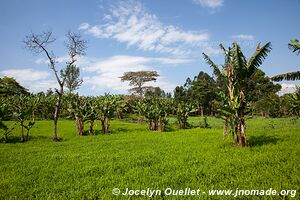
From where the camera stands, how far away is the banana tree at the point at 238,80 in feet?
49.3

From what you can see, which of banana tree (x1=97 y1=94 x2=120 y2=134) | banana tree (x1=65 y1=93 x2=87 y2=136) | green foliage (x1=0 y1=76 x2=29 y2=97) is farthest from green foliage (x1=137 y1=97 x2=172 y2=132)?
green foliage (x1=0 y1=76 x2=29 y2=97)

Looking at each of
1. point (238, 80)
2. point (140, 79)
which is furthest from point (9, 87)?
point (238, 80)

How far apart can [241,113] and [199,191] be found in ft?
30.6

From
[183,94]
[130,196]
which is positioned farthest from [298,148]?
[183,94]

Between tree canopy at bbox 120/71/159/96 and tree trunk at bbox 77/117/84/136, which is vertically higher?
tree canopy at bbox 120/71/159/96

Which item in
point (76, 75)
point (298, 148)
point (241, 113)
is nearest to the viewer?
point (298, 148)

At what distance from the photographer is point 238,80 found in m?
15.8

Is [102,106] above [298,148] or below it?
above

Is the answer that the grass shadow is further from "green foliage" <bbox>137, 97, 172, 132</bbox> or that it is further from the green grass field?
"green foliage" <bbox>137, 97, 172, 132</bbox>

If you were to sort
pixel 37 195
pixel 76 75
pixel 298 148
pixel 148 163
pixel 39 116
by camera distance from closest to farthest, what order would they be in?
pixel 37 195
pixel 148 163
pixel 298 148
pixel 39 116
pixel 76 75

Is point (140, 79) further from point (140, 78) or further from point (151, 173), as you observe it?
point (151, 173)

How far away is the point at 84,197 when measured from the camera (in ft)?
25.0

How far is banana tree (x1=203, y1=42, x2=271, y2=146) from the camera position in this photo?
1503 centimetres

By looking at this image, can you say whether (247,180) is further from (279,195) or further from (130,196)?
(130,196)
